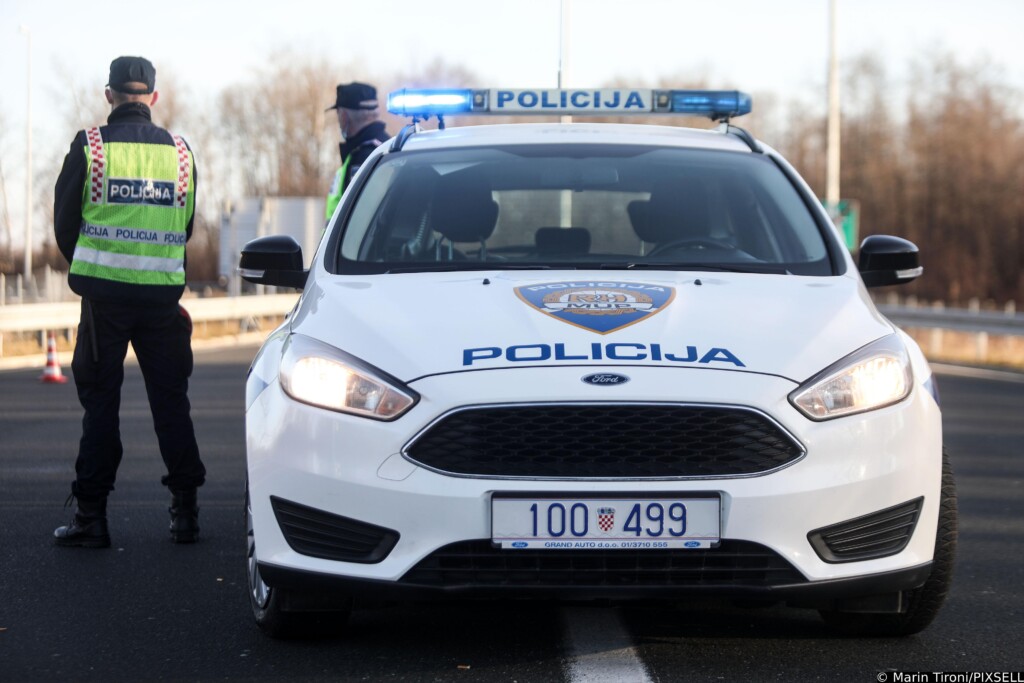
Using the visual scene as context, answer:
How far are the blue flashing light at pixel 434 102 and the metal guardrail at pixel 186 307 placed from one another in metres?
6.02

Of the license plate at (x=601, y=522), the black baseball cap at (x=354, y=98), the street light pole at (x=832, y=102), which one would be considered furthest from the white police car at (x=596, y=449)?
the street light pole at (x=832, y=102)

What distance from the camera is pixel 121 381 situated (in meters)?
6.22

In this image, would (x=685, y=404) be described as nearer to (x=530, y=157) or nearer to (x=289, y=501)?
(x=289, y=501)

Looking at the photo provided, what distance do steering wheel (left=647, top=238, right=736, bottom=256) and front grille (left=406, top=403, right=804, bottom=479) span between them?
4.35 ft

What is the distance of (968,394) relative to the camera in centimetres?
1546

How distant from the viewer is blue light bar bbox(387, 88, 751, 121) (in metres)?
6.34

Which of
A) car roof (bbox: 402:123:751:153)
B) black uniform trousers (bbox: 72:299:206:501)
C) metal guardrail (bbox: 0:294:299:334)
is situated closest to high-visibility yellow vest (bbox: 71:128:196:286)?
black uniform trousers (bbox: 72:299:206:501)

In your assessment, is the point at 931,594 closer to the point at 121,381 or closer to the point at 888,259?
the point at 888,259

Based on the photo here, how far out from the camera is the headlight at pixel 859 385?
3.97 m

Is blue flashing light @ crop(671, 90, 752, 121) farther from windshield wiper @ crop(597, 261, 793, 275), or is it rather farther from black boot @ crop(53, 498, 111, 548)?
black boot @ crop(53, 498, 111, 548)

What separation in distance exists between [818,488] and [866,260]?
1470 mm

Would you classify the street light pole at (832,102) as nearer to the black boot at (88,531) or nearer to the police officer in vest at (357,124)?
the police officer in vest at (357,124)

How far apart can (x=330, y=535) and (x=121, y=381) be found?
249 cm

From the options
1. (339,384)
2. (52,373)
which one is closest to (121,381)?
(339,384)
